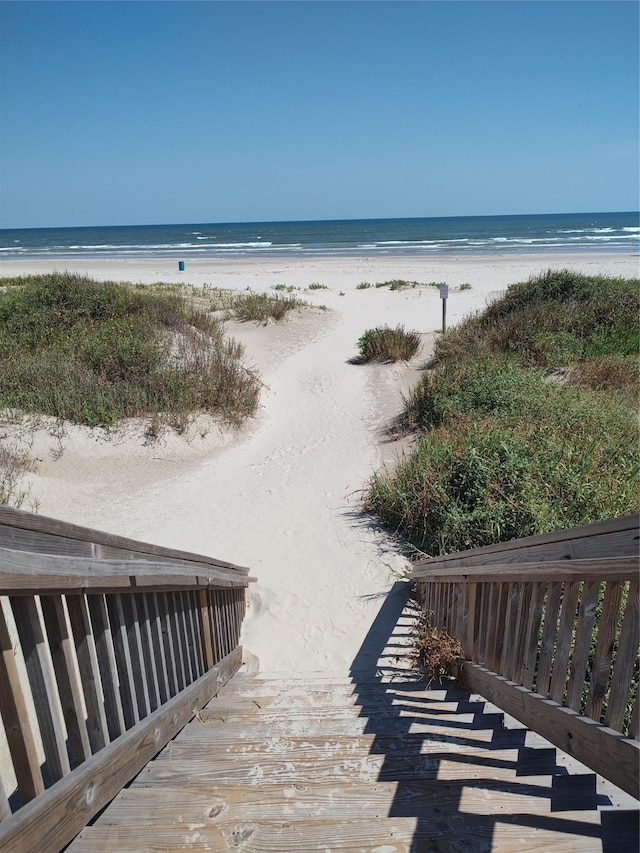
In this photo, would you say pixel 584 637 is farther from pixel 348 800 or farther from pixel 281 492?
pixel 281 492

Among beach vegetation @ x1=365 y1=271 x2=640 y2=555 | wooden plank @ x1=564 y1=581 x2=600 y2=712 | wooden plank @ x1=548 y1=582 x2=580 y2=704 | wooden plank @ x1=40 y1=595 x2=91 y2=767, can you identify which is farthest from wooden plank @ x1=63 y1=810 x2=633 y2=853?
beach vegetation @ x1=365 y1=271 x2=640 y2=555

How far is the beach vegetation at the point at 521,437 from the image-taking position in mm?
5824

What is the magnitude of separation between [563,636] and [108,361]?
9.67 m

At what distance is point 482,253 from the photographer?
160 feet

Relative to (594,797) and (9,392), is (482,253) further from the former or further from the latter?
(594,797)

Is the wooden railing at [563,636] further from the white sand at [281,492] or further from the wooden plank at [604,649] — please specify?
the white sand at [281,492]

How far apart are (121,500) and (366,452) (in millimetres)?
3822

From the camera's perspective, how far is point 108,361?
10656 mm

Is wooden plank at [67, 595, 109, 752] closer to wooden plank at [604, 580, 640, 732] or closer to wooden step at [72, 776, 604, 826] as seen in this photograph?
wooden step at [72, 776, 604, 826]

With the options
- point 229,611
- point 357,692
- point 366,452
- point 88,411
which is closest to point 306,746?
point 357,692

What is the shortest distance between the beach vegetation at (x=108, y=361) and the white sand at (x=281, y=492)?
0.57 metres

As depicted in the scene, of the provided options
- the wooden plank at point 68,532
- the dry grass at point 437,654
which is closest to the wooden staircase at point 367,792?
the dry grass at point 437,654

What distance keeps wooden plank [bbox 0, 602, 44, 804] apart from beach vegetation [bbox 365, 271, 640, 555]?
4617 millimetres

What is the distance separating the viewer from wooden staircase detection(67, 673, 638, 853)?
1.87 metres
